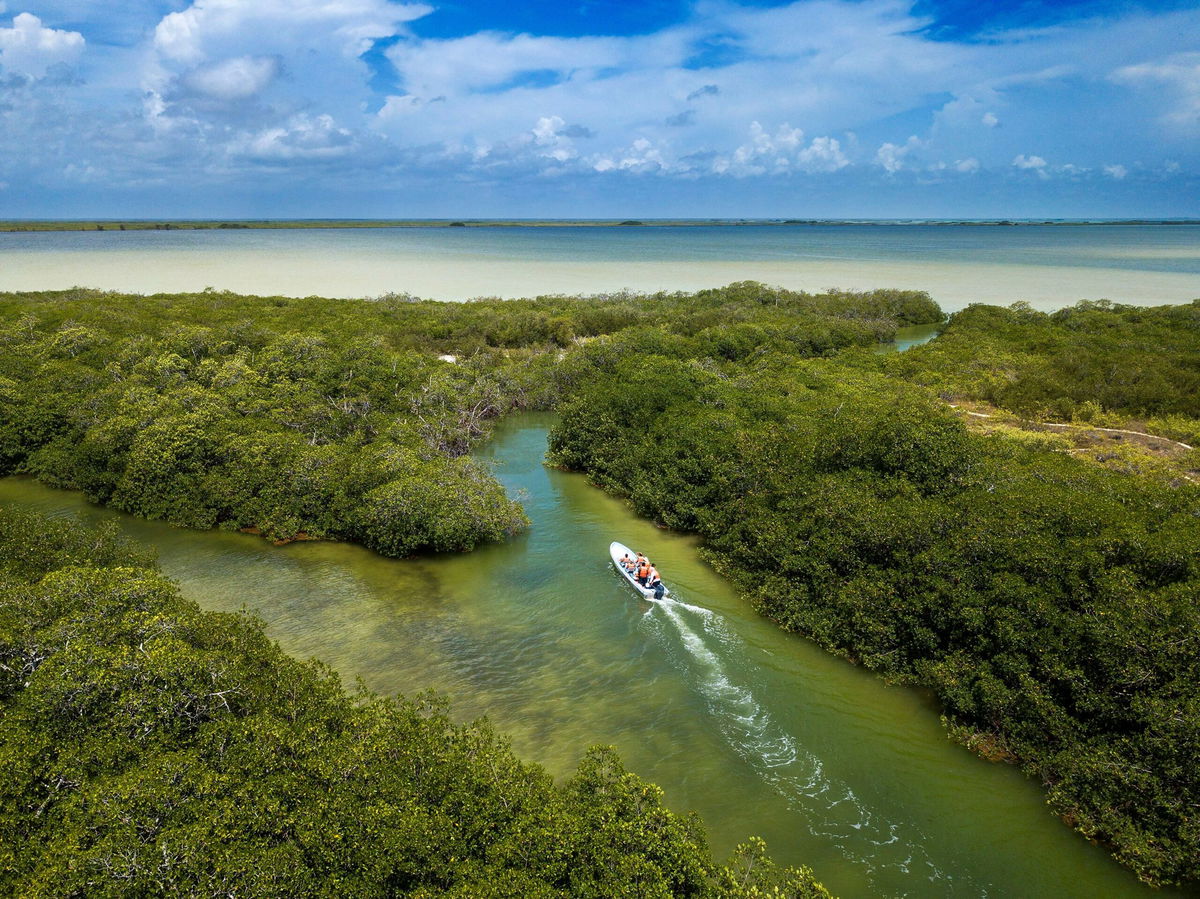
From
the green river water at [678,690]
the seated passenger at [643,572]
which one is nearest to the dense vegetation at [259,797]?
the green river water at [678,690]

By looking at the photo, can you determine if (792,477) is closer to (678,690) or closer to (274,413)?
(678,690)

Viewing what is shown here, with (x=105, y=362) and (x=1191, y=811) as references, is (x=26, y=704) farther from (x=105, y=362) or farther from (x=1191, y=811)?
(x=105, y=362)

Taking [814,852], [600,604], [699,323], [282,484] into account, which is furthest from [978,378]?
[282,484]

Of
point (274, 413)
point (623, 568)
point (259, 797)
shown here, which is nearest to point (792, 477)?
point (623, 568)

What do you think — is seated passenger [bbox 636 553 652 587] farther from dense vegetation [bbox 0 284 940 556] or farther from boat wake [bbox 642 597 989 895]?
dense vegetation [bbox 0 284 940 556]

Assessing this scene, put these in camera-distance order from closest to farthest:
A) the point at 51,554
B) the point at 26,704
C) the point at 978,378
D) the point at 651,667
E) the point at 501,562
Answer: the point at 26,704 < the point at 51,554 < the point at 651,667 < the point at 501,562 < the point at 978,378

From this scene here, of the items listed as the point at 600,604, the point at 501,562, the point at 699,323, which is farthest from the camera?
the point at 699,323
